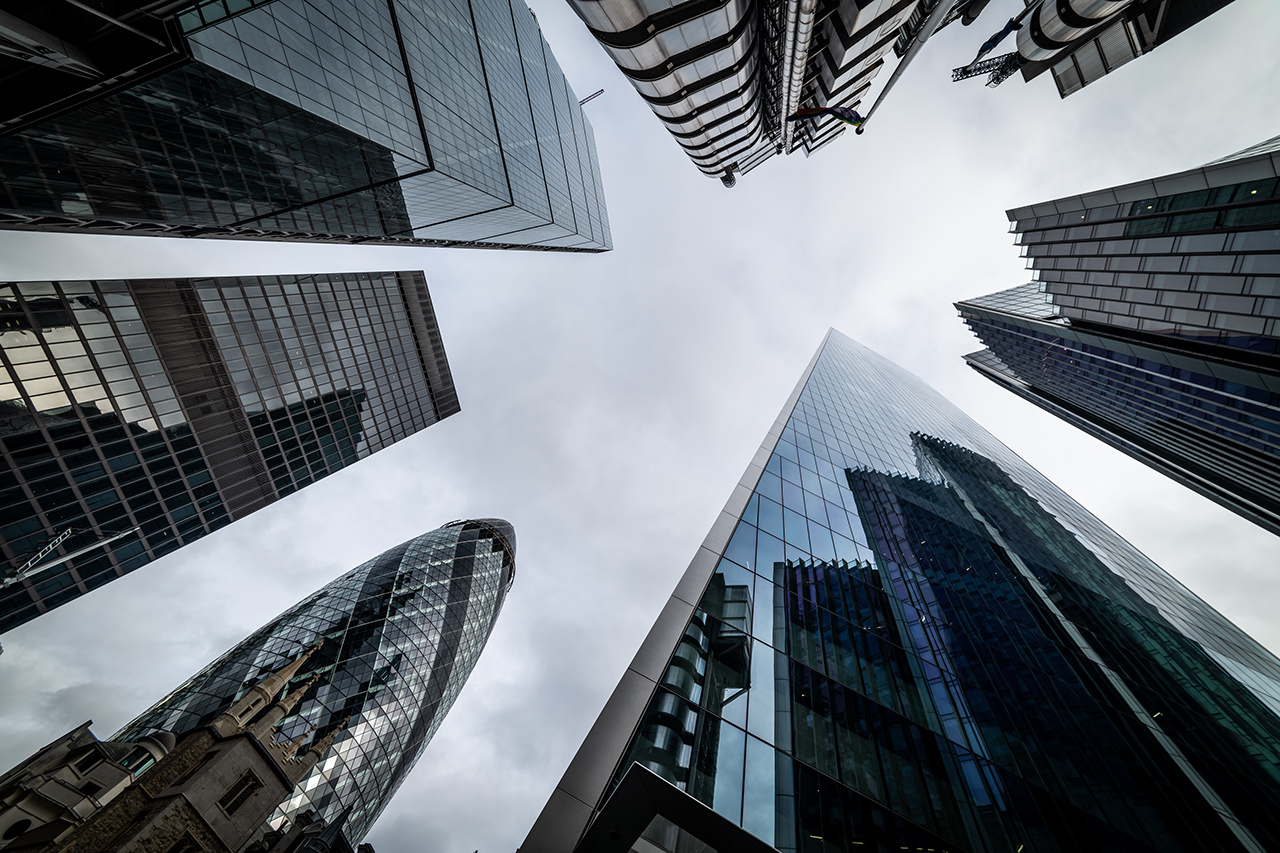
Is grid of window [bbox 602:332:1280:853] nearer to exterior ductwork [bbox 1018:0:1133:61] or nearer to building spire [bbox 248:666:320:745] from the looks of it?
exterior ductwork [bbox 1018:0:1133:61]

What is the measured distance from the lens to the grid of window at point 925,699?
26.8 ft

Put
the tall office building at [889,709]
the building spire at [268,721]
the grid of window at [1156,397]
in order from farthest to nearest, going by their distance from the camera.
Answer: the building spire at [268,721]
the grid of window at [1156,397]
the tall office building at [889,709]

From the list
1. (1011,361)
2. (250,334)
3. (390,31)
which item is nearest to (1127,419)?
(1011,361)

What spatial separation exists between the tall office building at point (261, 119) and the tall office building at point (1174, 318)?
4303cm

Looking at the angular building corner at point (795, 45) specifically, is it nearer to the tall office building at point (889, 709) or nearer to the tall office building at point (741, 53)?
the tall office building at point (741, 53)

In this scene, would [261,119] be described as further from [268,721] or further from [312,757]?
[312,757]

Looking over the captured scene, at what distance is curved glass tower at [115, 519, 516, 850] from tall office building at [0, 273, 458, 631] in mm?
20381

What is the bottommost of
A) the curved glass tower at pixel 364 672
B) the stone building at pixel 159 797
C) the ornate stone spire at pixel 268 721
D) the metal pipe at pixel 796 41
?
the curved glass tower at pixel 364 672

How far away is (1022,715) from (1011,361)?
2861 inches

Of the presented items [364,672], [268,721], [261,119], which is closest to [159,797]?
[268,721]

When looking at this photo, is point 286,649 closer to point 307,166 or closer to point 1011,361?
point 307,166

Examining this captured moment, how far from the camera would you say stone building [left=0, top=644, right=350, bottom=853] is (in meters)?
23.0

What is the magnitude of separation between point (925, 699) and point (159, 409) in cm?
6311

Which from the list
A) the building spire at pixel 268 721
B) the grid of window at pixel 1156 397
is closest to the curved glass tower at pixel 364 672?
the building spire at pixel 268 721
